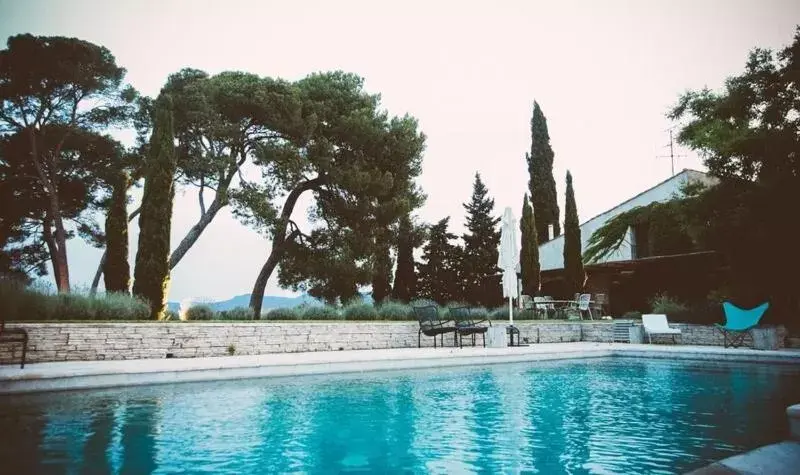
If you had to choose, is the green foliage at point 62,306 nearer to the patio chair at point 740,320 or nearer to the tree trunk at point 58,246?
the patio chair at point 740,320

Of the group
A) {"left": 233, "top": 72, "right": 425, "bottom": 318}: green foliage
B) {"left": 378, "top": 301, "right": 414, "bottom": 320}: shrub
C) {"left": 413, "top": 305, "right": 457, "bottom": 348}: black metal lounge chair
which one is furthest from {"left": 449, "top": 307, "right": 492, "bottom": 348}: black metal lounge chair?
{"left": 233, "top": 72, "right": 425, "bottom": 318}: green foliage

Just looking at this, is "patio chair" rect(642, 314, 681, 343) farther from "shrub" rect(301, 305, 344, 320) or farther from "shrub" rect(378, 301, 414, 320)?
"shrub" rect(301, 305, 344, 320)

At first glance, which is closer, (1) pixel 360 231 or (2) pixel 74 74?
(1) pixel 360 231

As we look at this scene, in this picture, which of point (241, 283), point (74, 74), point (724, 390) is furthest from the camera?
point (74, 74)

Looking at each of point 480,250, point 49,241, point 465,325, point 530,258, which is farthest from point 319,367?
point 480,250

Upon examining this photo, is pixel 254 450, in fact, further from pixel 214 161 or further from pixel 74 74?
pixel 74 74

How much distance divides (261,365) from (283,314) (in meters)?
5.42

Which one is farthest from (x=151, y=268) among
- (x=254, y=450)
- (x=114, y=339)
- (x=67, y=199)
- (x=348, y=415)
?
(x=67, y=199)

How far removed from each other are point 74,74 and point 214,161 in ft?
30.6

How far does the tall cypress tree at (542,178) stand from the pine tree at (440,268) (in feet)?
18.9

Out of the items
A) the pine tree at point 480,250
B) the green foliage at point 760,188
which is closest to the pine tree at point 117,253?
the green foliage at point 760,188

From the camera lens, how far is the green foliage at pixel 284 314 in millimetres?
13022

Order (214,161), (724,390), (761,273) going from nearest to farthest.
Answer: (724,390) → (761,273) → (214,161)

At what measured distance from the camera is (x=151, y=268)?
1190cm
